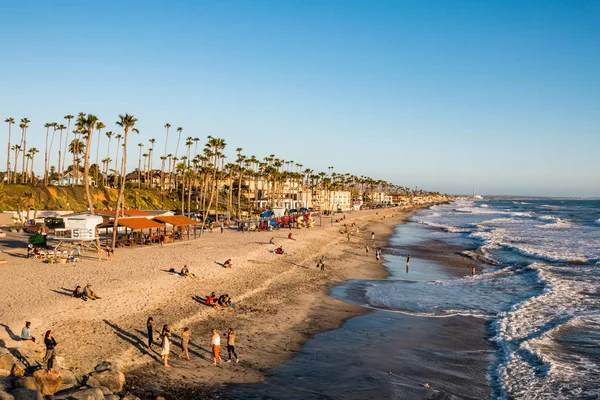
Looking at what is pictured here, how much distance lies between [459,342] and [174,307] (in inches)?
487

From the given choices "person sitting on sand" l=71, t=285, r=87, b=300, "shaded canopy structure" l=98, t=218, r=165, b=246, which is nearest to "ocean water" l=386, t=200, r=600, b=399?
"person sitting on sand" l=71, t=285, r=87, b=300

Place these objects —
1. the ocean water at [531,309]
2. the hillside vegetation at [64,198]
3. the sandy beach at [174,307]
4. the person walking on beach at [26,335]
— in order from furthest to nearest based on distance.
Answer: the hillside vegetation at [64,198] → the ocean water at [531,309] → the sandy beach at [174,307] → the person walking on beach at [26,335]

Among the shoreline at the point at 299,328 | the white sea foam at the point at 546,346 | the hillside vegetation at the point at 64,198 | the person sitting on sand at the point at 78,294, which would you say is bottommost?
the shoreline at the point at 299,328

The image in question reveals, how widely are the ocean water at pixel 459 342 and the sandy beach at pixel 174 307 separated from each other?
1.42 meters

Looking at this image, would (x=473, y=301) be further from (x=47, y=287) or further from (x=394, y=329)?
(x=47, y=287)

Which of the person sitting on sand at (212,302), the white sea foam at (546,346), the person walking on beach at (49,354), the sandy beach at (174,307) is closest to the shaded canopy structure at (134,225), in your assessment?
the sandy beach at (174,307)

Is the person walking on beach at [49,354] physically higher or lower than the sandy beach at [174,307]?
higher

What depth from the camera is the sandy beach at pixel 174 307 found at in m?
14.3

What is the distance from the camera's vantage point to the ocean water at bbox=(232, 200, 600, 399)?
14.0 metres

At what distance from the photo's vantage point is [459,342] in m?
18.7

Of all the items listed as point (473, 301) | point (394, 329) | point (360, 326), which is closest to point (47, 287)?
point (360, 326)

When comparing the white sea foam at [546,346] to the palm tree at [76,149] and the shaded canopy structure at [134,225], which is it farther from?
the palm tree at [76,149]

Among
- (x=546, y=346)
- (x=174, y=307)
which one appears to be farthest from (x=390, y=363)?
(x=174, y=307)

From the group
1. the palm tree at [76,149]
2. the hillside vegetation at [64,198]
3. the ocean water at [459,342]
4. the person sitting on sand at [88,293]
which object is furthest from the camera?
the palm tree at [76,149]
